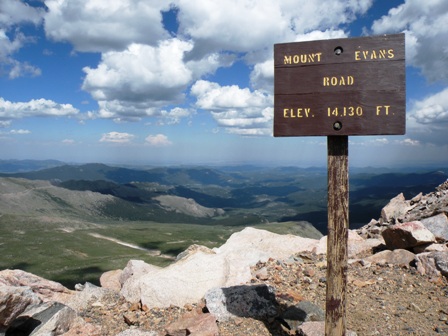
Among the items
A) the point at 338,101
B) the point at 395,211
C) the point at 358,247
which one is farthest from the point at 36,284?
the point at 395,211

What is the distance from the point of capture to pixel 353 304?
12.7 meters

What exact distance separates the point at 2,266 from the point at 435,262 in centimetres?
19652

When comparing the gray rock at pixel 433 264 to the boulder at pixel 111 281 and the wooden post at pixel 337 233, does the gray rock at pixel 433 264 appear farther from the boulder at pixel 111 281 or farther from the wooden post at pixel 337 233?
the boulder at pixel 111 281

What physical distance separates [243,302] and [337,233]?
203 inches

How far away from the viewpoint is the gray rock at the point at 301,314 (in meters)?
11.6

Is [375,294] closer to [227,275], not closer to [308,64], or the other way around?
[227,275]

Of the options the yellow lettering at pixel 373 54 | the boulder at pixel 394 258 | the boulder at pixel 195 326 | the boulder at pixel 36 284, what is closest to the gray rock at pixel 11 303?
the boulder at pixel 36 284

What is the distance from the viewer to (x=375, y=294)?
44.0 feet

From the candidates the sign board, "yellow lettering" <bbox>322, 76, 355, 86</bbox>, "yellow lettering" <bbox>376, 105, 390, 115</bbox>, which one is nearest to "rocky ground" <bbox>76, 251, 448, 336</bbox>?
the sign board

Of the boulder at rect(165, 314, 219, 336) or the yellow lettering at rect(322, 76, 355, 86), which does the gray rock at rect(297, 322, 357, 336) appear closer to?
the boulder at rect(165, 314, 219, 336)

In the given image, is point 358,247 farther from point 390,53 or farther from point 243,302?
point 390,53

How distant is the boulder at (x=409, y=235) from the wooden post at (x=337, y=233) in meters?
9.00

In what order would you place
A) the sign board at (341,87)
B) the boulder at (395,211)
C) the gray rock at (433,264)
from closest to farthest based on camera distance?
the sign board at (341,87) → the gray rock at (433,264) → the boulder at (395,211)

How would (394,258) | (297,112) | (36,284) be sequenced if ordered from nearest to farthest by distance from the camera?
(297,112)
(394,258)
(36,284)
